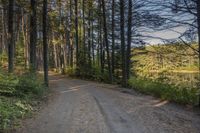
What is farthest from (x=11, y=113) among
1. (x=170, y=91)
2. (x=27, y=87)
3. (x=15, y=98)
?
(x=170, y=91)

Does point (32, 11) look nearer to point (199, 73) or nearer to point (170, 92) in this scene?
point (170, 92)

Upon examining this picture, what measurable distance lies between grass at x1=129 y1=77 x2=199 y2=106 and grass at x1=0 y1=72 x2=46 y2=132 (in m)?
5.91

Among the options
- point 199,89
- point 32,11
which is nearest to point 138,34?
point 32,11

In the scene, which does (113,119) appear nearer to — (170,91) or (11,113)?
(11,113)

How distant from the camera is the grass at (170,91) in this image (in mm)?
13643

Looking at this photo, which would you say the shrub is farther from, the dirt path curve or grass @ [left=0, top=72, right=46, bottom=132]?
the dirt path curve

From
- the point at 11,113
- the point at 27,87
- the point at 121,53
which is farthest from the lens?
the point at 121,53

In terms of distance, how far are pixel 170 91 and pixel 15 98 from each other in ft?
23.7

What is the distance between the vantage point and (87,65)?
35625mm

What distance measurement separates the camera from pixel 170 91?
→ 15539mm

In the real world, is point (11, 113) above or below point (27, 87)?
below

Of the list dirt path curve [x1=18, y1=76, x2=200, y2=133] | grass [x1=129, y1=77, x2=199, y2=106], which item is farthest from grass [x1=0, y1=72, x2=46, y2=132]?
grass [x1=129, y1=77, x2=199, y2=106]

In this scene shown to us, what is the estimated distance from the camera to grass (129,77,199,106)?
1364 centimetres

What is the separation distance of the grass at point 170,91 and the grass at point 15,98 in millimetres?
5913
